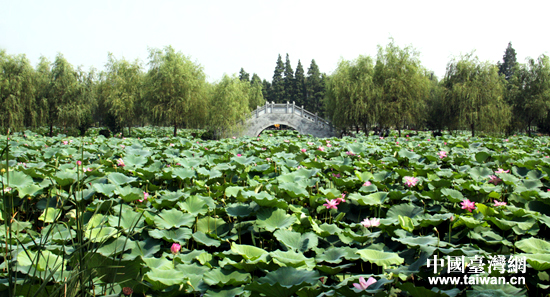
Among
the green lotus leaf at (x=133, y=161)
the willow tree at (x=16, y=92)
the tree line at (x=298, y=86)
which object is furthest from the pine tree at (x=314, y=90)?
the green lotus leaf at (x=133, y=161)

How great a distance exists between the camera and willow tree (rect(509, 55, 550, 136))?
18.8 m

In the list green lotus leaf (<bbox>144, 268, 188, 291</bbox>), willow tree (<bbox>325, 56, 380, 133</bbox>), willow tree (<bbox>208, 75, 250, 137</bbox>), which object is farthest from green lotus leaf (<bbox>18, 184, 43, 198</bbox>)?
willow tree (<bbox>325, 56, 380, 133</bbox>)

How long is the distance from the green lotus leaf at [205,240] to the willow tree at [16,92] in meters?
20.4

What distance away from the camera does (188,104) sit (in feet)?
58.1

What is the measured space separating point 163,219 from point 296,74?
A: 47532 millimetres

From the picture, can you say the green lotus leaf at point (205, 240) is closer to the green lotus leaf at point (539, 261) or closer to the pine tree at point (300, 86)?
the green lotus leaf at point (539, 261)

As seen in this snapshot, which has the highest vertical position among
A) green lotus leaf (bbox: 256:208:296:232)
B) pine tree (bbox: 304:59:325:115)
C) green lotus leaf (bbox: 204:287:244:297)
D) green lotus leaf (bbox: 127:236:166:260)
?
pine tree (bbox: 304:59:325:115)

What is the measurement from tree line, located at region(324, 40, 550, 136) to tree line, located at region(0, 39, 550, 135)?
0.05 m

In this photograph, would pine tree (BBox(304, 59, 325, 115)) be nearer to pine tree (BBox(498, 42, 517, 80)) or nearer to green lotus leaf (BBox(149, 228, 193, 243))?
pine tree (BBox(498, 42, 517, 80))

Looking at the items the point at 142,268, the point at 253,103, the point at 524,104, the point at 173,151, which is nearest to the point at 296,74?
the point at 253,103

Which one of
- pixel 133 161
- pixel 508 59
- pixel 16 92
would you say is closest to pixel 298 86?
pixel 508 59

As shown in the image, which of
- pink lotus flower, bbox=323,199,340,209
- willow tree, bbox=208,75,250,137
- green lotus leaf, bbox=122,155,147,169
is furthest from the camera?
willow tree, bbox=208,75,250,137

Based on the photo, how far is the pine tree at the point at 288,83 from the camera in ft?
154

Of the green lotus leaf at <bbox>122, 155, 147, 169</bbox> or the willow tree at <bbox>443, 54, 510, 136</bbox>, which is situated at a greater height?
the willow tree at <bbox>443, 54, 510, 136</bbox>
